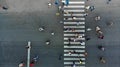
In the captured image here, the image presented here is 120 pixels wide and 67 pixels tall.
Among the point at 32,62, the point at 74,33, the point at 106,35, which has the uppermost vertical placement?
Answer: the point at 74,33

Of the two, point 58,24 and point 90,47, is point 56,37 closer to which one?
point 58,24

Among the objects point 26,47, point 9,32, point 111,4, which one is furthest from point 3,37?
point 111,4

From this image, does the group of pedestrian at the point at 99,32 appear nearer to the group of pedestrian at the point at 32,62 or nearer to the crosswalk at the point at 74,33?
the crosswalk at the point at 74,33

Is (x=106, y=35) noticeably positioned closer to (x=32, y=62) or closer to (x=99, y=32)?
(x=99, y=32)

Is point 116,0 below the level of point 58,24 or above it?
above

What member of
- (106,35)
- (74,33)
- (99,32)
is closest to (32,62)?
(74,33)

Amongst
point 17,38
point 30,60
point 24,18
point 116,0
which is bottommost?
point 30,60

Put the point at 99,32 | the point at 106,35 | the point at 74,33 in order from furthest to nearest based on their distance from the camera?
the point at 74,33 < the point at 106,35 < the point at 99,32

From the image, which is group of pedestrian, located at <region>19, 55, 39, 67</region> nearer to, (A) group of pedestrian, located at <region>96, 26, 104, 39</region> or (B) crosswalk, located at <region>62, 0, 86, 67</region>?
(B) crosswalk, located at <region>62, 0, 86, 67</region>
